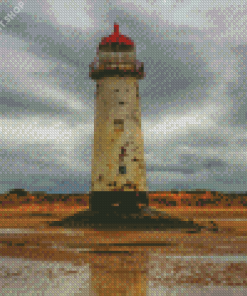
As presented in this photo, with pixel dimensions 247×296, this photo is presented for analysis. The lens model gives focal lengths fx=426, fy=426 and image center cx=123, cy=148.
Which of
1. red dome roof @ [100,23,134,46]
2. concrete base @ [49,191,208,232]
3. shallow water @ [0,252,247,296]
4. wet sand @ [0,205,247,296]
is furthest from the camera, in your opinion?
red dome roof @ [100,23,134,46]

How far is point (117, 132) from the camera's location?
2462 centimetres

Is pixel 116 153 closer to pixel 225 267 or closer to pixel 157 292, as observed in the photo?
pixel 225 267

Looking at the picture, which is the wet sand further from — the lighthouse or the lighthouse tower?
the lighthouse tower

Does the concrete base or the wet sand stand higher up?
the concrete base

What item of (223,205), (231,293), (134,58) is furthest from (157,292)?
(223,205)

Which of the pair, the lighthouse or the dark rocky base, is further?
the lighthouse

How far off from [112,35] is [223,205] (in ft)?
155

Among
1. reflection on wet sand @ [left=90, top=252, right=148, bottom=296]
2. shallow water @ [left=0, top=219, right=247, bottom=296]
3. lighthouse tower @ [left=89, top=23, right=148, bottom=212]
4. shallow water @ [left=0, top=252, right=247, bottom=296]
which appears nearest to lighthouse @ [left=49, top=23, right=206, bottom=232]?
lighthouse tower @ [left=89, top=23, right=148, bottom=212]

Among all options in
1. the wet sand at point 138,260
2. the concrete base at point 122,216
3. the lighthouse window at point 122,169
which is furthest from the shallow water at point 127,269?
the lighthouse window at point 122,169

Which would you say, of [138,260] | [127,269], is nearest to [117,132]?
[138,260]

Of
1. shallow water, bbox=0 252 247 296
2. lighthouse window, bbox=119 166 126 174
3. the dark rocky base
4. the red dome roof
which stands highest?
the red dome roof

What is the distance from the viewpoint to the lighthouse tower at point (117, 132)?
953 inches

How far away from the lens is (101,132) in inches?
985

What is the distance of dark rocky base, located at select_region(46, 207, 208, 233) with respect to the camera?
22.8 metres
